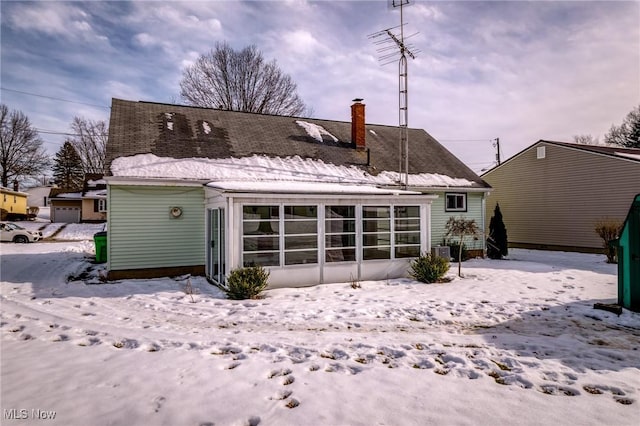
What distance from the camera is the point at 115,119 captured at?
13586 mm

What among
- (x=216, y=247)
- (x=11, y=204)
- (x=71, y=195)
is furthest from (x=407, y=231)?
(x=11, y=204)

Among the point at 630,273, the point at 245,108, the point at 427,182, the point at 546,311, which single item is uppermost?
the point at 245,108

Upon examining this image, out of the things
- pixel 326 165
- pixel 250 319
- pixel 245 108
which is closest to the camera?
pixel 250 319

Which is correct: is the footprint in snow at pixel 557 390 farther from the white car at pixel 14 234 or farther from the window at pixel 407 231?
the white car at pixel 14 234

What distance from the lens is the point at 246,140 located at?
14883mm

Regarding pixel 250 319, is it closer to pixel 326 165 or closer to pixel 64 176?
pixel 326 165

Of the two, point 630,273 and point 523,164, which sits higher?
point 523,164

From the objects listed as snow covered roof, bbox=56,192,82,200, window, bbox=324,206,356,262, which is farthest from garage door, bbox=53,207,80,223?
window, bbox=324,206,356,262

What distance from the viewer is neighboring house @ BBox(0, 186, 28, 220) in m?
34.6

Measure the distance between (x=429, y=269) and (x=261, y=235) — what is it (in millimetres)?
4721

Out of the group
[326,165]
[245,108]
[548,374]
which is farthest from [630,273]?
[245,108]

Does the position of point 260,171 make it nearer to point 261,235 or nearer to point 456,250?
→ point 261,235

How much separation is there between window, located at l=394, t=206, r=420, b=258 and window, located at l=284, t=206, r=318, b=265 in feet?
8.77

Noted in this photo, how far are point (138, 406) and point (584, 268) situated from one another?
48.6 ft
